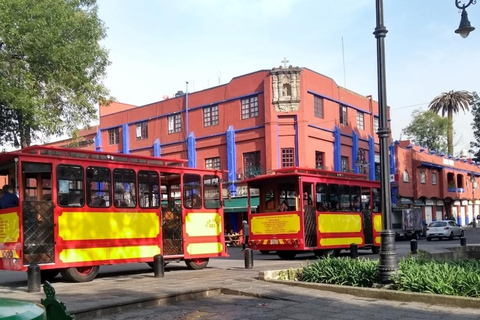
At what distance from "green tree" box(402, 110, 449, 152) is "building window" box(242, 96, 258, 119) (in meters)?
36.3

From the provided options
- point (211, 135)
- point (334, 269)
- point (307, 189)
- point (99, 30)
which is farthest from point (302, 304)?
point (211, 135)

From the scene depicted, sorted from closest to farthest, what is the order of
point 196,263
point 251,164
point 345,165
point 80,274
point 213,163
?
1. point 80,274
2. point 196,263
3. point 251,164
4. point 213,163
5. point 345,165

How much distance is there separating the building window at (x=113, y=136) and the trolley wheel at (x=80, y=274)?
98.4 ft

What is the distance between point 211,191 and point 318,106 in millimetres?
20573

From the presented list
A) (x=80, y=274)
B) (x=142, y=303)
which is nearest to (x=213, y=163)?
(x=80, y=274)

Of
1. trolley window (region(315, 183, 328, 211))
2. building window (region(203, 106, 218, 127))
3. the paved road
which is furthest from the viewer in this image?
building window (region(203, 106, 218, 127))

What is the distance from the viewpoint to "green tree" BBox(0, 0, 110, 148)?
17031 mm

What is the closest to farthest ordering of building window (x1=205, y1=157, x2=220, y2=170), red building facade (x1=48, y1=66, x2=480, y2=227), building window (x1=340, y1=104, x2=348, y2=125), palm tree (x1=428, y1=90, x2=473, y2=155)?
1. red building facade (x1=48, y1=66, x2=480, y2=227)
2. building window (x1=205, y1=157, x2=220, y2=170)
3. building window (x1=340, y1=104, x2=348, y2=125)
4. palm tree (x1=428, y1=90, x2=473, y2=155)

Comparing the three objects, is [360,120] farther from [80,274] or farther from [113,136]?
[80,274]

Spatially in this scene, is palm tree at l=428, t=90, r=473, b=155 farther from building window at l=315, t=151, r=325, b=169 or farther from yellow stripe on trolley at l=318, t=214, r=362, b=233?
yellow stripe on trolley at l=318, t=214, r=362, b=233

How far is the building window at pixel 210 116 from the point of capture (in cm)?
3569

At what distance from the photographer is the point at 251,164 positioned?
111ft

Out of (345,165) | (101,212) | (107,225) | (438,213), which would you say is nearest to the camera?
(101,212)

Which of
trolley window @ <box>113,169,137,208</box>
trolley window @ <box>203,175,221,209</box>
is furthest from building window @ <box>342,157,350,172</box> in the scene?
trolley window @ <box>113,169,137,208</box>
